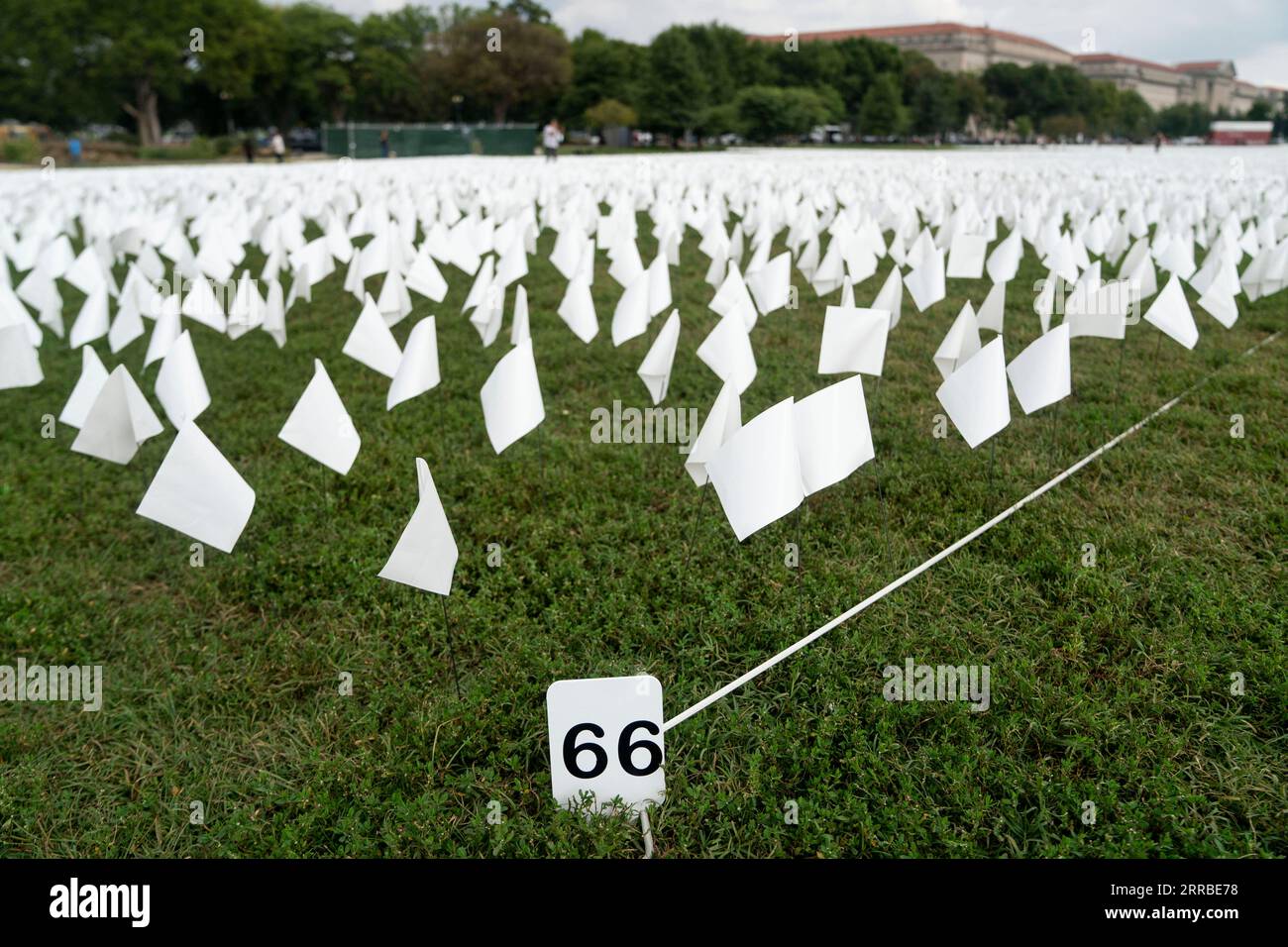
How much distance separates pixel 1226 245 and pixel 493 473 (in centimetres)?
622

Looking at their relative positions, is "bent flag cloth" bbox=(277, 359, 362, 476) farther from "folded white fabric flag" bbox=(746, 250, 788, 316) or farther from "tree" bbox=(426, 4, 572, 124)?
"tree" bbox=(426, 4, 572, 124)

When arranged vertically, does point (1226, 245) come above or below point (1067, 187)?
below

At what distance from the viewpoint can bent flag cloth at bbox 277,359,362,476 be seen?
3643 mm

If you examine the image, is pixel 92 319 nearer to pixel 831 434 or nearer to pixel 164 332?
pixel 164 332

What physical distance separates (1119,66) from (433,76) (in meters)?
88.1

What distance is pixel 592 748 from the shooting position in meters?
2.39

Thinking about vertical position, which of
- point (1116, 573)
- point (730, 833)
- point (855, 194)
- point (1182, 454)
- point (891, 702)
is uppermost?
point (855, 194)

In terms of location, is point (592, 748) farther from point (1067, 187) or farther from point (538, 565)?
point (1067, 187)

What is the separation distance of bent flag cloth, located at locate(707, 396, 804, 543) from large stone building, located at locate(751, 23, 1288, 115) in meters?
114

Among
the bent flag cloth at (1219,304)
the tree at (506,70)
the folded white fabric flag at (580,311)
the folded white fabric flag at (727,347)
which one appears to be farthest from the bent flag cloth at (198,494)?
the tree at (506,70)

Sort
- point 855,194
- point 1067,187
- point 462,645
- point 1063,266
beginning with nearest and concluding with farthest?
point 462,645, point 1063,266, point 855,194, point 1067,187

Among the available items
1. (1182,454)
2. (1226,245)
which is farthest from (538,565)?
(1226,245)

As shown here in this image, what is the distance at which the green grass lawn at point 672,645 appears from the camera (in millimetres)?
2488

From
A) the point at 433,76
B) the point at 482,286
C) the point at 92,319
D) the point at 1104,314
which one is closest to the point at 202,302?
the point at 92,319
